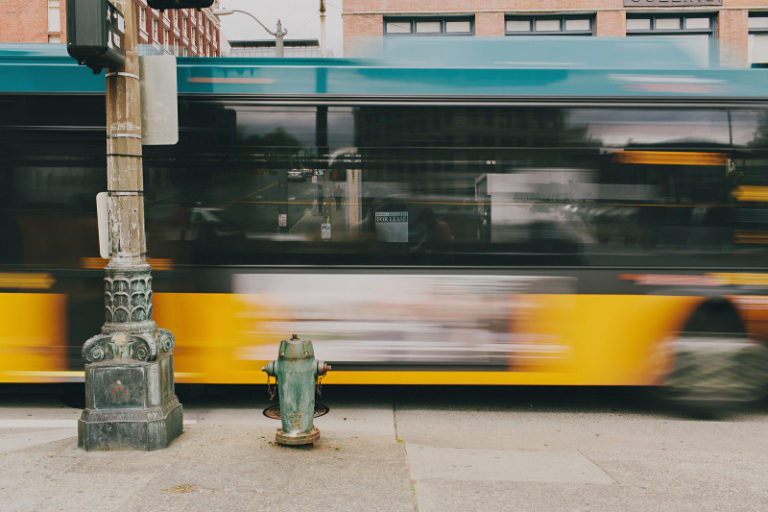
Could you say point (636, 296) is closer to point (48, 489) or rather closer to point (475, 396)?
point (475, 396)

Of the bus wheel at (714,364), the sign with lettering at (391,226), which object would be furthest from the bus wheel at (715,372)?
the sign with lettering at (391,226)

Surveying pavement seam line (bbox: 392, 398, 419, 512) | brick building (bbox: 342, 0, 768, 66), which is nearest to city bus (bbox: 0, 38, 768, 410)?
pavement seam line (bbox: 392, 398, 419, 512)

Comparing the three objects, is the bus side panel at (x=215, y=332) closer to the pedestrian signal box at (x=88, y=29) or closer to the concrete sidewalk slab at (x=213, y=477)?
the concrete sidewalk slab at (x=213, y=477)

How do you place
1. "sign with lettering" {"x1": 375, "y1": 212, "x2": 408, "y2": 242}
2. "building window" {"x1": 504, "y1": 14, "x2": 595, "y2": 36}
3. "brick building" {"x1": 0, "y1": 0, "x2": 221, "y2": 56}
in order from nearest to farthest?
1. "sign with lettering" {"x1": 375, "y1": 212, "x2": 408, "y2": 242}
2. "building window" {"x1": 504, "y1": 14, "x2": 595, "y2": 36}
3. "brick building" {"x1": 0, "y1": 0, "x2": 221, "y2": 56}

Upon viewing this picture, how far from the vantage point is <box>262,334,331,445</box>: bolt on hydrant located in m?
4.68

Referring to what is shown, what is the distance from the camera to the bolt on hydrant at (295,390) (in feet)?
15.3

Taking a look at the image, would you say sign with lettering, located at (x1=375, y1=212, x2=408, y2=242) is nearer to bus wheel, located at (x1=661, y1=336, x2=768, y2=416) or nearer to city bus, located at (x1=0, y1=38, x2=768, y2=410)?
city bus, located at (x1=0, y1=38, x2=768, y2=410)

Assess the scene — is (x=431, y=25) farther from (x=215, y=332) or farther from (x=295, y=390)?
(x=295, y=390)

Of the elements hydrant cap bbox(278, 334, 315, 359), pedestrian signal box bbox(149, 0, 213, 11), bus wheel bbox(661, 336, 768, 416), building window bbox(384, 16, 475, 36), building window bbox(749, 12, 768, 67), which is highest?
building window bbox(384, 16, 475, 36)

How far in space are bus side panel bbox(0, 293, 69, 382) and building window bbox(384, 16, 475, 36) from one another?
1907cm

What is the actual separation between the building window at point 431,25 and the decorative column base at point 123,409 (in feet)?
65.6

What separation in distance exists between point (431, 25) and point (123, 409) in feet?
67.4

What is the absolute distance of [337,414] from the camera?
5.93 metres

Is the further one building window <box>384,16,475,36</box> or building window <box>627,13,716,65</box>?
building window <box>384,16,475,36</box>
